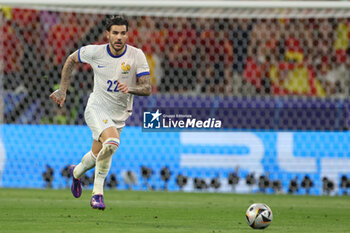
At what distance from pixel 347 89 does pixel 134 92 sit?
766 centimetres

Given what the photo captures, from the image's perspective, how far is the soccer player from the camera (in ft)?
23.0

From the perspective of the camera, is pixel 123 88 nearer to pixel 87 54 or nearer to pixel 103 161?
pixel 103 161

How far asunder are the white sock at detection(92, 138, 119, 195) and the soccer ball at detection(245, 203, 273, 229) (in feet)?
5.02

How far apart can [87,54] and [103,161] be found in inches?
47.6

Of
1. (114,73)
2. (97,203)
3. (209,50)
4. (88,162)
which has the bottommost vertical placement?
(97,203)

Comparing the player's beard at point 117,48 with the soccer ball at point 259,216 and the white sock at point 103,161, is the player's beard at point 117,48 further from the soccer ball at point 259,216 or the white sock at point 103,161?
the soccer ball at point 259,216

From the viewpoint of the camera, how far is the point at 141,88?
274 inches

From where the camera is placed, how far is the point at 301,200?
9.77 m

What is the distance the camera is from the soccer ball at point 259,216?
6.18 meters

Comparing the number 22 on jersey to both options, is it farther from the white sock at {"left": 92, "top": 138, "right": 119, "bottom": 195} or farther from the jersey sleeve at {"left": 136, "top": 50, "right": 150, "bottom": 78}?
the white sock at {"left": 92, "top": 138, "right": 119, "bottom": 195}

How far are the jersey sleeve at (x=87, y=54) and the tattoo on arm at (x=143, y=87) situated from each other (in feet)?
1.94

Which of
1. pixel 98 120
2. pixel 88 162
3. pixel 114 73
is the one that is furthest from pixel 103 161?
pixel 114 73

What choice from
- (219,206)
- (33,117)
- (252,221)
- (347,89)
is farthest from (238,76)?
(252,221)

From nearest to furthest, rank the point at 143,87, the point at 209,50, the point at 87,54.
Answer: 1. the point at 143,87
2. the point at 87,54
3. the point at 209,50
